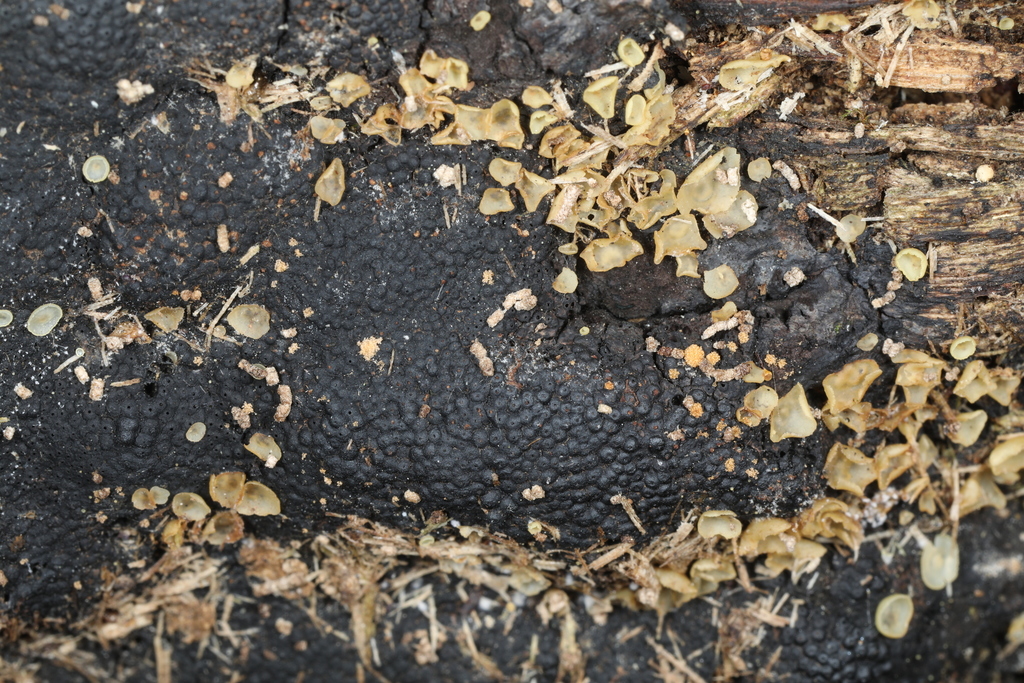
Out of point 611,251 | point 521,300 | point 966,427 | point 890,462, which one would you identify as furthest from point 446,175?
point 966,427

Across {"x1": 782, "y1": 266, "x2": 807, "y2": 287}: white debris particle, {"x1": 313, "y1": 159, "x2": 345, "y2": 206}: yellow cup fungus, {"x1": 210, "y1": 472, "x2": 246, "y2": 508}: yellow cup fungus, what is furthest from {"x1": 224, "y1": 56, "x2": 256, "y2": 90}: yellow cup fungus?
{"x1": 782, "y1": 266, "x2": 807, "y2": 287}: white debris particle

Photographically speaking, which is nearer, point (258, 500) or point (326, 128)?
point (326, 128)

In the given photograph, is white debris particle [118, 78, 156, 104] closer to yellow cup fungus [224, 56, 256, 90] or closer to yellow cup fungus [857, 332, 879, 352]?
yellow cup fungus [224, 56, 256, 90]

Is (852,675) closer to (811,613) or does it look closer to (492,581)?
(811,613)

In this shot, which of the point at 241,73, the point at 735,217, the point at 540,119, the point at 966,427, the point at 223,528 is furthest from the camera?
the point at 223,528

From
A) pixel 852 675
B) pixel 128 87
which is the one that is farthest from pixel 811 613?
pixel 128 87

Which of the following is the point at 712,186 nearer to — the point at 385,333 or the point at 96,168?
the point at 385,333
